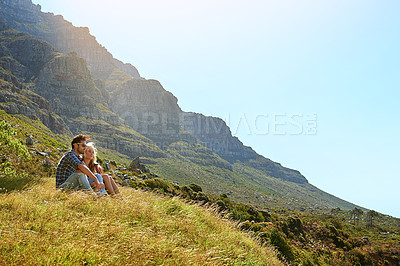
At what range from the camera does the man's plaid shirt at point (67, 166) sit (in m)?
6.75

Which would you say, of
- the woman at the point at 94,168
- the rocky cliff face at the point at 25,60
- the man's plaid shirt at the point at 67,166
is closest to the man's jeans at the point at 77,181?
the man's plaid shirt at the point at 67,166

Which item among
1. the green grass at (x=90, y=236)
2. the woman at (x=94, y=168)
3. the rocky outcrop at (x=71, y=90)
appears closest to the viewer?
the green grass at (x=90, y=236)

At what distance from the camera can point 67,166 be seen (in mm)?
6812

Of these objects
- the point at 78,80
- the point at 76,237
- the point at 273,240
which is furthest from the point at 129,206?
the point at 78,80

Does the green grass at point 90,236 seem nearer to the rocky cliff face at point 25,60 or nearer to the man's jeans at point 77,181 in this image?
the man's jeans at point 77,181

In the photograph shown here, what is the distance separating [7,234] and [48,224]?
0.79 meters

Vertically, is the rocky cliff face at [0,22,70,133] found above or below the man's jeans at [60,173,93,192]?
above

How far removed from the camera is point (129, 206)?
6250 millimetres

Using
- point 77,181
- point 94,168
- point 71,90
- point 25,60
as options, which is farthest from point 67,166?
point 25,60

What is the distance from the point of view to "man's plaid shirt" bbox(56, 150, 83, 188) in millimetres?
6750

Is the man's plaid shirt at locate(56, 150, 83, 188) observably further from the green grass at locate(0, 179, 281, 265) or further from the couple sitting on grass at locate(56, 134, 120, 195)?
the green grass at locate(0, 179, 281, 265)

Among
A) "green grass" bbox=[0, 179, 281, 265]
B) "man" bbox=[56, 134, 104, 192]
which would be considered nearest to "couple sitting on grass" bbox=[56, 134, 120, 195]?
"man" bbox=[56, 134, 104, 192]

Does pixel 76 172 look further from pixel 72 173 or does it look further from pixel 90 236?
pixel 90 236

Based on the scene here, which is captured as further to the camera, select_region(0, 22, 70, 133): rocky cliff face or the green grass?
select_region(0, 22, 70, 133): rocky cliff face
